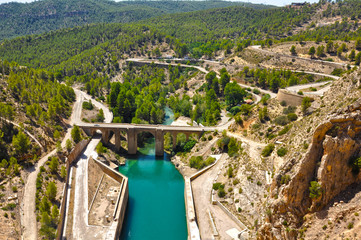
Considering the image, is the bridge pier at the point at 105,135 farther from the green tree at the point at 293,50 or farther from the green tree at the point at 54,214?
the green tree at the point at 293,50

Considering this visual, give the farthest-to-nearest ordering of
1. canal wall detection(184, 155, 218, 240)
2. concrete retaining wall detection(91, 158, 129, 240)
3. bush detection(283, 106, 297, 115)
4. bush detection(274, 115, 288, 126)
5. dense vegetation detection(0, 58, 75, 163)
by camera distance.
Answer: bush detection(283, 106, 297, 115)
bush detection(274, 115, 288, 126)
dense vegetation detection(0, 58, 75, 163)
concrete retaining wall detection(91, 158, 129, 240)
canal wall detection(184, 155, 218, 240)

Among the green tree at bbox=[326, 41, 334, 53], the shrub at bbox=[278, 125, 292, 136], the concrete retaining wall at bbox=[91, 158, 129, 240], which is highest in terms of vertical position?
the green tree at bbox=[326, 41, 334, 53]

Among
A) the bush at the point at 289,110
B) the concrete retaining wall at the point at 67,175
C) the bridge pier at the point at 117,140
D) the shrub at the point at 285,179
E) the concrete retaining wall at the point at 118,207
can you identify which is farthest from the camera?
the bridge pier at the point at 117,140

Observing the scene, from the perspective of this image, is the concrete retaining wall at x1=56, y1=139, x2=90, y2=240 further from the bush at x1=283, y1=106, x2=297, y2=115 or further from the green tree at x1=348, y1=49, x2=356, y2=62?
the green tree at x1=348, y1=49, x2=356, y2=62

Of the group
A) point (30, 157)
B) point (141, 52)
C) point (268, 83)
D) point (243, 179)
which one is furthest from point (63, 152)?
point (141, 52)

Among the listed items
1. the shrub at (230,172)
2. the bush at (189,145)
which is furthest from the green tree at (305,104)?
the bush at (189,145)

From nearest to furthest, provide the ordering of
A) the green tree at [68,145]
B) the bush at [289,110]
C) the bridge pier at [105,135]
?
the bush at [289,110], the green tree at [68,145], the bridge pier at [105,135]


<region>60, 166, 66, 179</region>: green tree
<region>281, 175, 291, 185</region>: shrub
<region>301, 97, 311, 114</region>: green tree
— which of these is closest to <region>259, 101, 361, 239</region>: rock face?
<region>281, 175, 291, 185</region>: shrub
